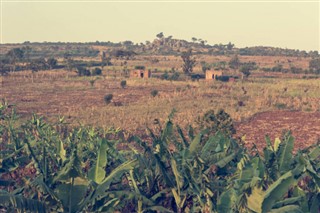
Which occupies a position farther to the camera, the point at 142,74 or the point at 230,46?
the point at 230,46

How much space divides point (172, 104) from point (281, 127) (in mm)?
8580

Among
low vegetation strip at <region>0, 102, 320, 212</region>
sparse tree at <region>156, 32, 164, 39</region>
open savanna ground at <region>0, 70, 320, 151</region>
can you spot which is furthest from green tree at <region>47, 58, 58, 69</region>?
sparse tree at <region>156, 32, 164, 39</region>

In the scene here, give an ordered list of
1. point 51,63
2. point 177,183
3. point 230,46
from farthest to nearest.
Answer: point 230,46 < point 51,63 < point 177,183

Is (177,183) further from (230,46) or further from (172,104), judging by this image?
(230,46)

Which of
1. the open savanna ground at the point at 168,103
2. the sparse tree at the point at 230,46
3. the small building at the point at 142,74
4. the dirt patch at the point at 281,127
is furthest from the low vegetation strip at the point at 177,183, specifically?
the sparse tree at the point at 230,46

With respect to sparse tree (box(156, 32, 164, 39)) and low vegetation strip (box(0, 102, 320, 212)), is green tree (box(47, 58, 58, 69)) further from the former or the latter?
sparse tree (box(156, 32, 164, 39))

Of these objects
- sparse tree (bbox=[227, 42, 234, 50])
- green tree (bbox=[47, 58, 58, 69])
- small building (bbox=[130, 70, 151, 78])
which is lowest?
small building (bbox=[130, 70, 151, 78])

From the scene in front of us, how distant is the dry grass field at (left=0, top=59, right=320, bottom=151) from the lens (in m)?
19.8

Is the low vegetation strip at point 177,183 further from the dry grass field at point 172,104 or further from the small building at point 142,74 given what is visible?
the small building at point 142,74

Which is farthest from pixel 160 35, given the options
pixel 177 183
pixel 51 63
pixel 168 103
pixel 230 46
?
pixel 177 183

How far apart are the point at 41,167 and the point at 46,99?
24.8 metres

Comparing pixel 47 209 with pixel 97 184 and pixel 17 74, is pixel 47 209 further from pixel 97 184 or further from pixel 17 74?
pixel 17 74

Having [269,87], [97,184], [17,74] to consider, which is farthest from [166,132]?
[17,74]

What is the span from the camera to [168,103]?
26.9 metres
